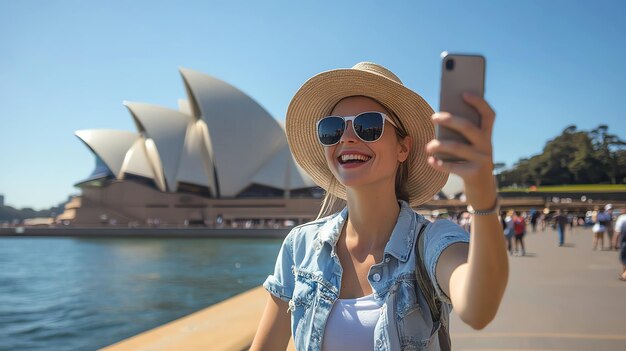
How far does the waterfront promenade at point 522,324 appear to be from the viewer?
123 inches

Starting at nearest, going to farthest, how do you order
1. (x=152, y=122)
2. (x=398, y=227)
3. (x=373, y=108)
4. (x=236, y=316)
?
1. (x=398, y=227)
2. (x=373, y=108)
3. (x=236, y=316)
4. (x=152, y=122)

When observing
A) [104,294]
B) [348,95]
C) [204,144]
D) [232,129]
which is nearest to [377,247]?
[348,95]

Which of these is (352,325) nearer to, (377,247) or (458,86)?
(377,247)

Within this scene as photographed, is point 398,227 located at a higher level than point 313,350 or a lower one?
higher

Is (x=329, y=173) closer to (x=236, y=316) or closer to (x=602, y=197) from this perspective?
(x=236, y=316)

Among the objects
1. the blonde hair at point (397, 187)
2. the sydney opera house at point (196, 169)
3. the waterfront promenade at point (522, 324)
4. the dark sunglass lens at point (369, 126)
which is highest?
the sydney opera house at point (196, 169)

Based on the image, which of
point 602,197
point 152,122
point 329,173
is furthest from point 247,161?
point 329,173

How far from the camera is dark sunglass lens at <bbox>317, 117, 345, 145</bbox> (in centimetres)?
130

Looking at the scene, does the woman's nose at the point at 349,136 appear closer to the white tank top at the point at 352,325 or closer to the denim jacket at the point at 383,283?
the denim jacket at the point at 383,283

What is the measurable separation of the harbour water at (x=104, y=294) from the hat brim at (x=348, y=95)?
5.38m

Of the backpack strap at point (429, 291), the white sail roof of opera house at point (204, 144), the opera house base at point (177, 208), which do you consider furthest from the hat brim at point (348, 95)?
the opera house base at point (177, 208)

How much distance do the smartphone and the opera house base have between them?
39007mm

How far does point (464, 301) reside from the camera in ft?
2.95

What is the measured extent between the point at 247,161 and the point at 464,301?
1511 inches
